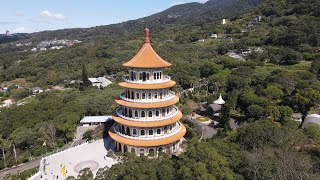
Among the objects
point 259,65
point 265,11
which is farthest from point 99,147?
point 265,11

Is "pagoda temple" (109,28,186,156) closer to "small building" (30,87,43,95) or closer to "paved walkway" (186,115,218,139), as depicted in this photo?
"paved walkway" (186,115,218,139)

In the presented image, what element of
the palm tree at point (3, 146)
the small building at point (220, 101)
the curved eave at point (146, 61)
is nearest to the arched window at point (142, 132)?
the curved eave at point (146, 61)

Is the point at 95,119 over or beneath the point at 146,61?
beneath

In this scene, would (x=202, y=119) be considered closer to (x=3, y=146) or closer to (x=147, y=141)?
(x=147, y=141)

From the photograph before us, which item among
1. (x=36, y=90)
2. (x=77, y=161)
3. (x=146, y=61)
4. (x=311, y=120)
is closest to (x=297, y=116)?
(x=311, y=120)

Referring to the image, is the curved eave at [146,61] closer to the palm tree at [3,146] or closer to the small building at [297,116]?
the palm tree at [3,146]

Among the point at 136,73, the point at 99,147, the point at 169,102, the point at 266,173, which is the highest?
the point at 136,73

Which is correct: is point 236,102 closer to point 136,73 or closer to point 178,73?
point 178,73
